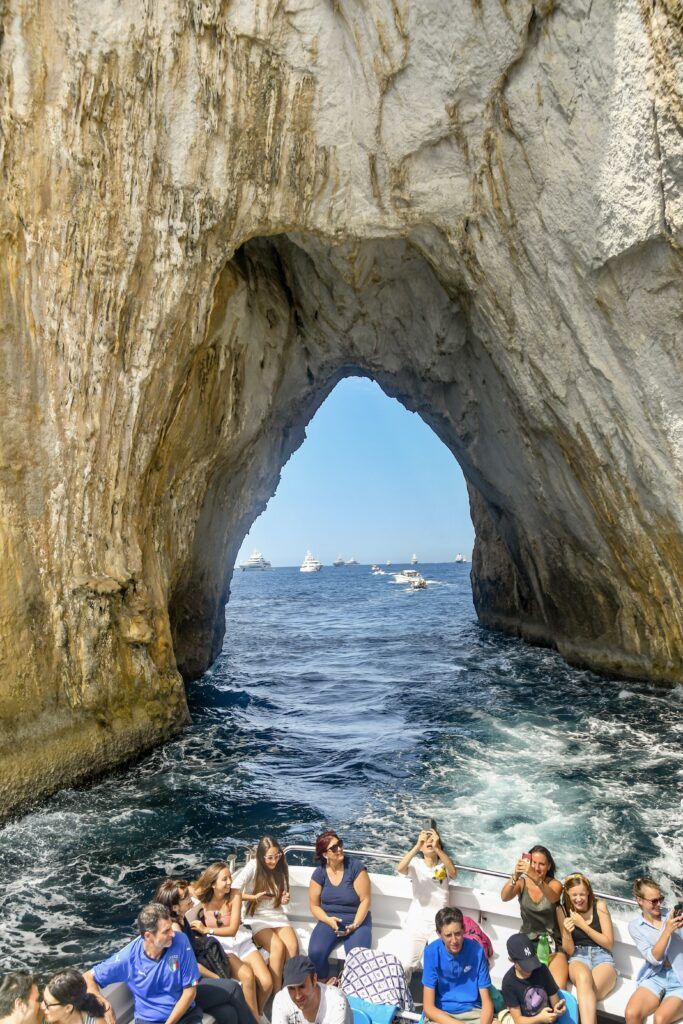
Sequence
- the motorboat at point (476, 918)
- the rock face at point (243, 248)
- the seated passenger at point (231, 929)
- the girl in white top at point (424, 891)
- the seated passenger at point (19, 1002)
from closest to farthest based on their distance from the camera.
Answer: the seated passenger at point (19, 1002), the seated passenger at point (231, 929), the motorboat at point (476, 918), the girl in white top at point (424, 891), the rock face at point (243, 248)

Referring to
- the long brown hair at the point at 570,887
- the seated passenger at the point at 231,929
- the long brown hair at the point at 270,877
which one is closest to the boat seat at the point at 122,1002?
the seated passenger at the point at 231,929

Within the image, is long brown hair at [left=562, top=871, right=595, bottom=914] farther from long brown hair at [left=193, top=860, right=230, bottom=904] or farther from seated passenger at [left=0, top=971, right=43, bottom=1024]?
seated passenger at [left=0, top=971, right=43, bottom=1024]

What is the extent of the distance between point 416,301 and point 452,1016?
52.6ft

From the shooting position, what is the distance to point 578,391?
14.1 metres

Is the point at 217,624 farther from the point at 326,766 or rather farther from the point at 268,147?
the point at 268,147

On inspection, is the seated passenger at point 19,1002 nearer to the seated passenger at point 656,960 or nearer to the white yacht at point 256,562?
the seated passenger at point 656,960

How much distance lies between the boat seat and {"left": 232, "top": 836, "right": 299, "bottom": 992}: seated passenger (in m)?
0.97

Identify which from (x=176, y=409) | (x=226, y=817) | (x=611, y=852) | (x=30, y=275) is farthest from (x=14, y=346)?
(x=611, y=852)

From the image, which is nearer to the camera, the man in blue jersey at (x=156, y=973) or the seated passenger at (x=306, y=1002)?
the seated passenger at (x=306, y=1002)

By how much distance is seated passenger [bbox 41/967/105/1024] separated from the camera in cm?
414

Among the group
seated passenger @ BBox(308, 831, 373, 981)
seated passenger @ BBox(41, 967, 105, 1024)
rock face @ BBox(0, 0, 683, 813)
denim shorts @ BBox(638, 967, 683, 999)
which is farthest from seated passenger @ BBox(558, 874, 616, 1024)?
rock face @ BBox(0, 0, 683, 813)

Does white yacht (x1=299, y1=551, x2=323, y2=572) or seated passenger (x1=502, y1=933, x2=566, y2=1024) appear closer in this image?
seated passenger (x1=502, y1=933, x2=566, y2=1024)

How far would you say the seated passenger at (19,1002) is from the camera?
3.94 m

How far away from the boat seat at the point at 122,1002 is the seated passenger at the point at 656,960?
2.94m
